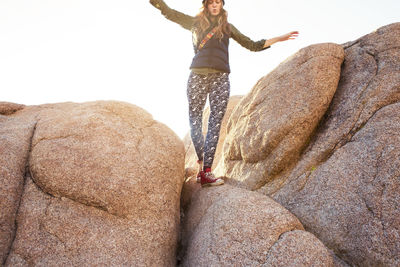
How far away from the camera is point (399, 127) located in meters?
4.94

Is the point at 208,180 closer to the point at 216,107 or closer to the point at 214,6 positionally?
the point at 216,107

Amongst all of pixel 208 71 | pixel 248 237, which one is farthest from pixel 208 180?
pixel 208 71

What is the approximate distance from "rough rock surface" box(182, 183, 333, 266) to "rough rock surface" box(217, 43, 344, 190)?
1.49 m

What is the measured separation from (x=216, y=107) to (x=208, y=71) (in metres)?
1.03

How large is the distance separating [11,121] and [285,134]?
7.19m

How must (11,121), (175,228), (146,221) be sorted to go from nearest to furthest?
(146,221), (175,228), (11,121)

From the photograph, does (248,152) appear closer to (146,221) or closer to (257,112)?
(257,112)

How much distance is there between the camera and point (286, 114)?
6.82 meters

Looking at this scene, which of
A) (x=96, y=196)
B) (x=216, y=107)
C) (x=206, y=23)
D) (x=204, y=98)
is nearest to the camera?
(x=96, y=196)

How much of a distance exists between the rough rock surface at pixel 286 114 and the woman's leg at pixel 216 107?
1143 mm

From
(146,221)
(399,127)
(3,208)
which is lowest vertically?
(146,221)

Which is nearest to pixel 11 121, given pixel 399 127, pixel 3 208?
pixel 3 208

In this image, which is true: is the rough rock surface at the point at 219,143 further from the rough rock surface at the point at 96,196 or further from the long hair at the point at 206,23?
the long hair at the point at 206,23

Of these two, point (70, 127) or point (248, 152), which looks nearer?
point (70, 127)
